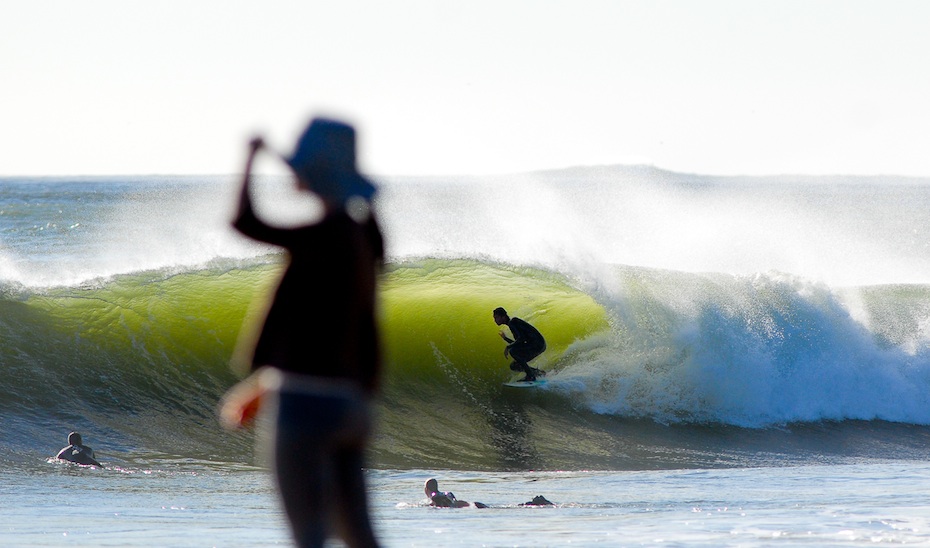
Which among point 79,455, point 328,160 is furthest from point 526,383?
point 328,160

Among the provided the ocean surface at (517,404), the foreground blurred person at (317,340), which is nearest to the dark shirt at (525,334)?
the ocean surface at (517,404)

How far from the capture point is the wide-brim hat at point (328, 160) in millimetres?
3082

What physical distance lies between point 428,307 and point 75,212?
35.4 meters

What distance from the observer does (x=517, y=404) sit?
1401cm

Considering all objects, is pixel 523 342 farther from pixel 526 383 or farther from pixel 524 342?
pixel 526 383

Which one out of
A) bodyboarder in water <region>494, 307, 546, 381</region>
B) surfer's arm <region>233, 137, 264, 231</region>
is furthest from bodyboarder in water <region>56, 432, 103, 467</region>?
surfer's arm <region>233, 137, 264, 231</region>

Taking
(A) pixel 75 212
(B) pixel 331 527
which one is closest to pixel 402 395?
(B) pixel 331 527

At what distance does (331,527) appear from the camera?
125 inches

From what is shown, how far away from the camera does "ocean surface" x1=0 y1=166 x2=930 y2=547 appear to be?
24.5ft

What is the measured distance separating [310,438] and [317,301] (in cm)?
36

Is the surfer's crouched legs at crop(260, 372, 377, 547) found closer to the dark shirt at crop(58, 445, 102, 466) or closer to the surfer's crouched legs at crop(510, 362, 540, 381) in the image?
the dark shirt at crop(58, 445, 102, 466)

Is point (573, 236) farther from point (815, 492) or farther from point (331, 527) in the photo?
point (331, 527)

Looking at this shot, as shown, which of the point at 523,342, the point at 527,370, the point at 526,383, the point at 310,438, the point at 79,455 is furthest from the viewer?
the point at 526,383

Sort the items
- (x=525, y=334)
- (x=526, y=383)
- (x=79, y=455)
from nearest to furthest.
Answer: (x=79, y=455) < (x=525, y=334) < (x=526, y=383)
